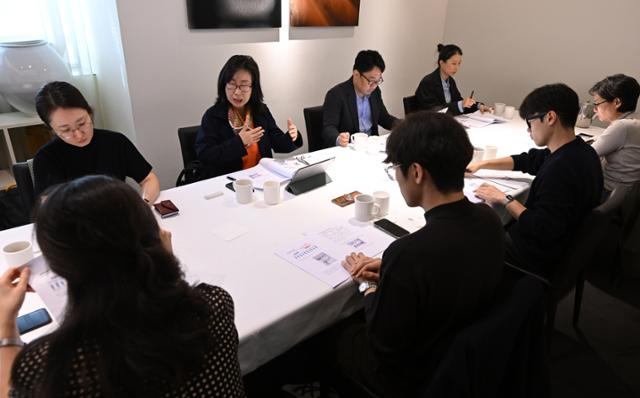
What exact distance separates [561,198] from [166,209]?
5.13 feet

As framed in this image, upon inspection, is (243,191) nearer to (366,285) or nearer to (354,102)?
(366,285)

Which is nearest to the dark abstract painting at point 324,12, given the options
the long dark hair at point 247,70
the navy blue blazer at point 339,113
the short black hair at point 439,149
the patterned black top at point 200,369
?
the navy blue blazer at point 339,113

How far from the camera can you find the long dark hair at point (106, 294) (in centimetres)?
69

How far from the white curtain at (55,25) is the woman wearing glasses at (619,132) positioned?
11.2 feet

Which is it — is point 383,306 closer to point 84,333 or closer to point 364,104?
point 84,333

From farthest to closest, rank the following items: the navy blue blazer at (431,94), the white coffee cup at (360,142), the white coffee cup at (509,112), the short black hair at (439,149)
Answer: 1. the navy blue blazer at (431,94)
2. the white coffee cup at (509,112)
3. the white coffee cup at (360,142)
4. the short black hair at (439,149)

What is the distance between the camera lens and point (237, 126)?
2465mm

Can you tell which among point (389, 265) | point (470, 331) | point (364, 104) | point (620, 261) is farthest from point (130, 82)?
point (620, 261)

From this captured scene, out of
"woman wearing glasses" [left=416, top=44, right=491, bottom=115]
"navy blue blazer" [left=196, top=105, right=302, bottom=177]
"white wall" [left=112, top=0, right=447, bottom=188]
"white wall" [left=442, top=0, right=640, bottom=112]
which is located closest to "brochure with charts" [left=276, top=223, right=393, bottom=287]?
"navy blue blazer" [left=196, top=105, right=302, bottom=177]

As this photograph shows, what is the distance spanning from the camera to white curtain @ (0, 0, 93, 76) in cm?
285

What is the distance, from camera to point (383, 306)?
3.65 ft

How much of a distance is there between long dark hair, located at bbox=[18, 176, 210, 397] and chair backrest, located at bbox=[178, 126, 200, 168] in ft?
5.76

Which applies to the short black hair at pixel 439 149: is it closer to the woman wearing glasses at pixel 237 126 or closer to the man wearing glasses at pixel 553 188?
the man wearing glasses at pixel 553 188

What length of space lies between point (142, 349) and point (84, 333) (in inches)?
4.0
